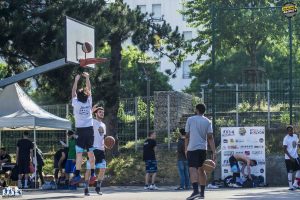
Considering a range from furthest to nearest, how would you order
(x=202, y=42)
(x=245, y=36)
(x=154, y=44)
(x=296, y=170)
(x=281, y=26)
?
(x=202, y=42), (x=245, y=36), (x=154, y=44), (x=281, y=26), (x=296, y=170)

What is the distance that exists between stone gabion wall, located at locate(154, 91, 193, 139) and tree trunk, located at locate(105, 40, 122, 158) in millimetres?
1629

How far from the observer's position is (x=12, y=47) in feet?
93.9

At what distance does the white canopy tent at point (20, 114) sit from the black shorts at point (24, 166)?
1076 millimetres

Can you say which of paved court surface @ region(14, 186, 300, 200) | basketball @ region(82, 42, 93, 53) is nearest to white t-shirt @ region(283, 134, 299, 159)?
paved court surface @ region(14, 186, 300, 200)

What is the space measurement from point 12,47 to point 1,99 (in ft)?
11.2

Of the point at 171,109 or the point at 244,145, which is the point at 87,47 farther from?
the point at 171,109

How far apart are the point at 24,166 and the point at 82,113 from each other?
9.29m

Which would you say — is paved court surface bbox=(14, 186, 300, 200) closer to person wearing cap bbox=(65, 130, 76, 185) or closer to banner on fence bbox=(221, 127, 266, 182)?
person wearing cap bbox=(65, 130, 76, 185)

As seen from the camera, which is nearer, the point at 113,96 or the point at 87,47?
the point at 87,47

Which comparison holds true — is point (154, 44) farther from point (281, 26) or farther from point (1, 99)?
point (1, 99)

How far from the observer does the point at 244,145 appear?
26.3 metres

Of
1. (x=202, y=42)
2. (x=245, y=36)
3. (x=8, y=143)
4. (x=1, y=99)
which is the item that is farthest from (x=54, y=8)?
(x=202, y=42)

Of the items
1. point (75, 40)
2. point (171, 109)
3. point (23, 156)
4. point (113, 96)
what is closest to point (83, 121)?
point (75, 40)

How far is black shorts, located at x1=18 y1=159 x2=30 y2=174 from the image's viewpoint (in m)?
25.2
